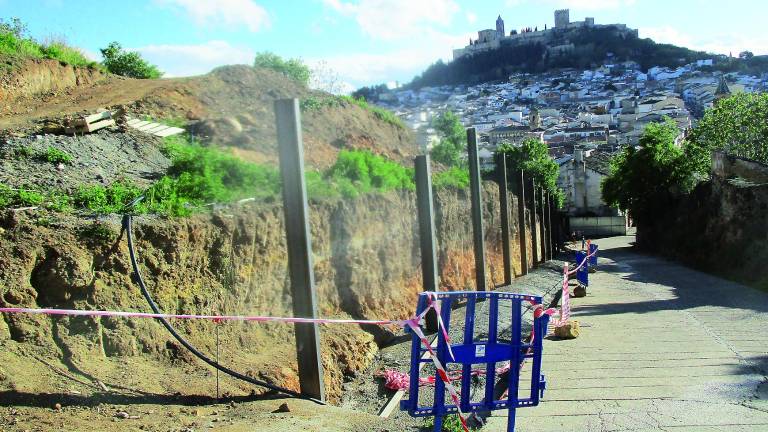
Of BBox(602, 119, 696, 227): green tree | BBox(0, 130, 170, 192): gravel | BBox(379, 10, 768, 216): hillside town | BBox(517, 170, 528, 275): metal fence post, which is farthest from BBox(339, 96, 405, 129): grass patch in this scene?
BBox(602, 119, 696, 227): green tree

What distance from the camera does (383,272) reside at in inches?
509

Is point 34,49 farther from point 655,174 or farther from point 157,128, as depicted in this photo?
point 655,174

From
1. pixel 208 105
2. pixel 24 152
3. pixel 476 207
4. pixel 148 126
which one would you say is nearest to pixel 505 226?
pixel 476 207

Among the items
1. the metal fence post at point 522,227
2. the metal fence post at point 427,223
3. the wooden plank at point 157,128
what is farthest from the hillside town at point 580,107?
the metal fence post at point 427,223

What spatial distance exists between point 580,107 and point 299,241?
156116mm

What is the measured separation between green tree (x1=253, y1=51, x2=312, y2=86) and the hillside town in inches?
227

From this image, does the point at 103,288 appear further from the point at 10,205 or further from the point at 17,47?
the point at 17,47

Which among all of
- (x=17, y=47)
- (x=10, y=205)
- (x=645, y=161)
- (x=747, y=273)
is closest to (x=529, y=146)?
(x=645, y=161)

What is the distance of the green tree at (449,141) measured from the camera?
30.3 m

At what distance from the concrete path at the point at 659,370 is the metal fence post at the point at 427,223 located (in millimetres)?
2183

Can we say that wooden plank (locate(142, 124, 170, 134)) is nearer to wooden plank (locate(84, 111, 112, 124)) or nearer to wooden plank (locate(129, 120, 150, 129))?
wooden plank (locate(129, 120, 150, 129))

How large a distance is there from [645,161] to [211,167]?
129 ft

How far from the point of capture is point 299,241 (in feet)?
24.1

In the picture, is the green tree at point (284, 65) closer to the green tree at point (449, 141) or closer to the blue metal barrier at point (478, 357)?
the green tree at point (449, 141)
